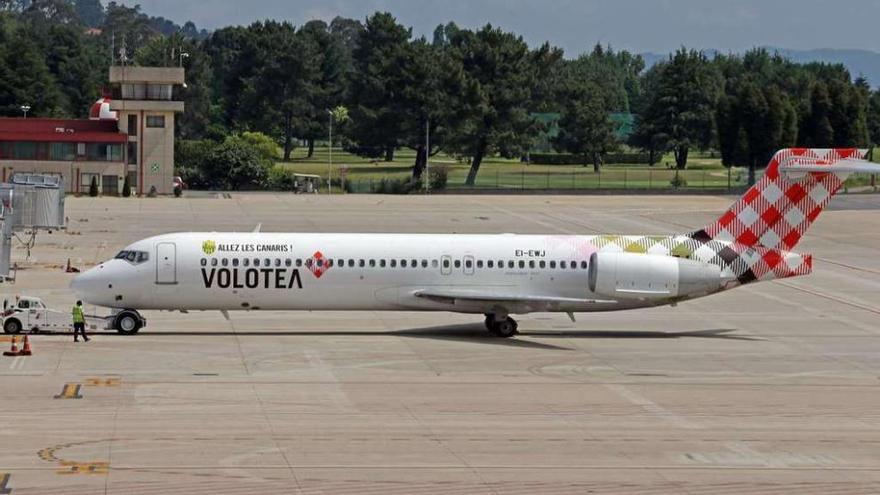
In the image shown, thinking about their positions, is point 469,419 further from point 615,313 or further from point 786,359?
point 615,313

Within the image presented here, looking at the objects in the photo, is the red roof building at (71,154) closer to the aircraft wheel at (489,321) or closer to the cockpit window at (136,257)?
the cockpit window at (136,257)

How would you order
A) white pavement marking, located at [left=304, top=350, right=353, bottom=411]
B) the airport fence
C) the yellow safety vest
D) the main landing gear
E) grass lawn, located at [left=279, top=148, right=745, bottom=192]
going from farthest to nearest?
grass lawn, located at [left=279, top=148, right=745, bottom=192] → the airport fence → the main landing gear → the yellow safety vest → white pavement marking, located at [left=304, top=350, right=353, bottom=411]

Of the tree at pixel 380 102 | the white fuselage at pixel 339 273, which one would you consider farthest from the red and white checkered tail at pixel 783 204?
the tree at pixel 380 102

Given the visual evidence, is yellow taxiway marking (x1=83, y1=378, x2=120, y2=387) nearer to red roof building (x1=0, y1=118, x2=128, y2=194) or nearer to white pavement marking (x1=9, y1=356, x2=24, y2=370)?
white pavement marking (x1=9, y1=356, x2=24, y2=370)

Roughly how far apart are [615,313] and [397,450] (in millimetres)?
22352

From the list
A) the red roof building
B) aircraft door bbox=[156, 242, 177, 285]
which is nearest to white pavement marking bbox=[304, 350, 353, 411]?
aircraft door bbox=[156, 242, 177, 285]

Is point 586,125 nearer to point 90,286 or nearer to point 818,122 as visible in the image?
point 818,122

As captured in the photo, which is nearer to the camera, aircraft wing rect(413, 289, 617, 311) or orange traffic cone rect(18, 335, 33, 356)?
orange traffic cone rect(18, 335, 33, 356)

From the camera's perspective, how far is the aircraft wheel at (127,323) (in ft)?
130

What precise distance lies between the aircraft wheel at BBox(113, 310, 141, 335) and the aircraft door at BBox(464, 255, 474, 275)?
29.9 ft

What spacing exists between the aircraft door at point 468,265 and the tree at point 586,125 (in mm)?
128285

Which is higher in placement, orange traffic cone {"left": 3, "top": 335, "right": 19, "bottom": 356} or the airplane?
the airplane

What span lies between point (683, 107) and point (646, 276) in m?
131

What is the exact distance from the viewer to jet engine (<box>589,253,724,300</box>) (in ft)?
133
